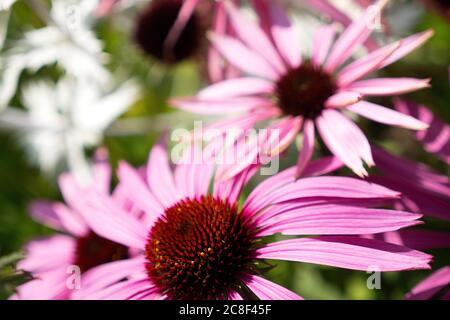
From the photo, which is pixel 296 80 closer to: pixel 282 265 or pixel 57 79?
pixel 282 265

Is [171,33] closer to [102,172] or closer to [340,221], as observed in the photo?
[102,172]

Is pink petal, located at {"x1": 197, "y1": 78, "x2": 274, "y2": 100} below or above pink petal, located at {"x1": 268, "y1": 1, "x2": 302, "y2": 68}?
below

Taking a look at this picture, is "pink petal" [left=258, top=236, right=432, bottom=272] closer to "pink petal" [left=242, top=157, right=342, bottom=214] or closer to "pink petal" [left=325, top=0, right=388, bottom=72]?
"pink petal" [left=242, top=157, right=342, bottom=214]

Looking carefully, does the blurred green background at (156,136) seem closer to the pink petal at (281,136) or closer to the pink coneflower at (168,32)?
the pink coneflower at (168,32)

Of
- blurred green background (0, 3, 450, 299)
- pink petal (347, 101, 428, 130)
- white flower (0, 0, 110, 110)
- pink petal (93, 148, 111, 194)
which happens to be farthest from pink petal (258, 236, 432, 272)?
white flower (0, 0, 110, 110)

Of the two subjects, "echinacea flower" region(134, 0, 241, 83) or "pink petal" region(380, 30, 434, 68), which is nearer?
"pink petal" region(380, 30, 434, 68)

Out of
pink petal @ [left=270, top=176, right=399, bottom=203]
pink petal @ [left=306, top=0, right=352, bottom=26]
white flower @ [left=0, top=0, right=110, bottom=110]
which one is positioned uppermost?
white flower @ [left=0, top=0, right=110, bottom=110]

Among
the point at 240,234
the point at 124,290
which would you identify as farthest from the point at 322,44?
the point at 124,290

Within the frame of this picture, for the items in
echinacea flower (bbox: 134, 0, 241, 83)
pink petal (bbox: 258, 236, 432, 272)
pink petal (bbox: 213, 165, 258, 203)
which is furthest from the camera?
echinacea flower (bbox: 134, 0, 241, 83)
